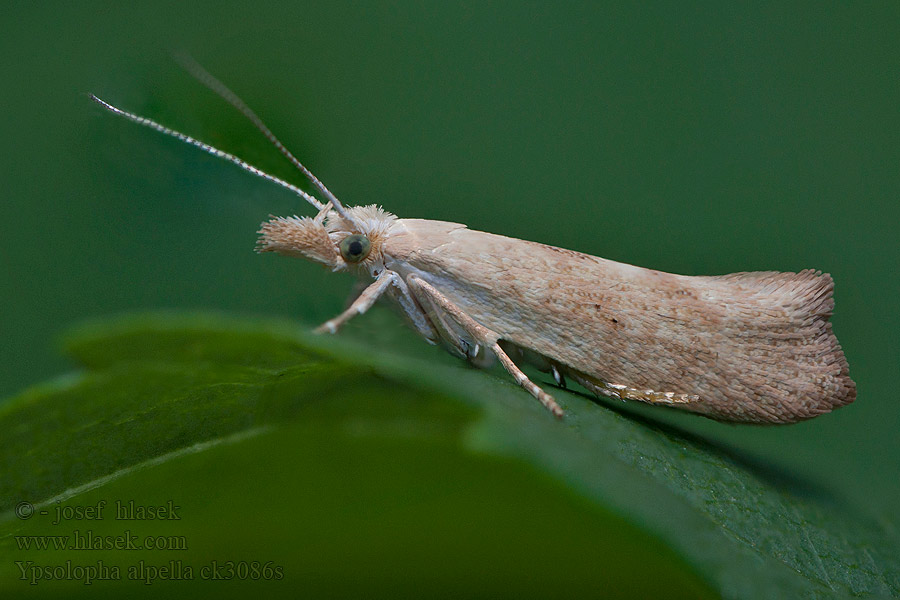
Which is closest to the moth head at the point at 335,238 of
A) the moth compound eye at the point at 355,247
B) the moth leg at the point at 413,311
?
the moth compound eye at the point at 355,247

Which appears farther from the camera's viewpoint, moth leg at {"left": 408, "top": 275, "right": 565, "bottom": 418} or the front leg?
the front leg

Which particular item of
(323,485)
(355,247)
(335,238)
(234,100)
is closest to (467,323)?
(355,247)

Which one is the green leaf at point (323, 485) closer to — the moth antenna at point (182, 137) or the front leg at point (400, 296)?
the front leg at point (400, 296)

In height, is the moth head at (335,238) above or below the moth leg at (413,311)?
above

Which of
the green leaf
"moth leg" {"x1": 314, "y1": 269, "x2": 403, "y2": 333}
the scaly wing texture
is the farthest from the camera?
the scaly wing texture

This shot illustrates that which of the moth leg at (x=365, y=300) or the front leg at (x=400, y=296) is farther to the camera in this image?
the front leg at (x=400, y=296)

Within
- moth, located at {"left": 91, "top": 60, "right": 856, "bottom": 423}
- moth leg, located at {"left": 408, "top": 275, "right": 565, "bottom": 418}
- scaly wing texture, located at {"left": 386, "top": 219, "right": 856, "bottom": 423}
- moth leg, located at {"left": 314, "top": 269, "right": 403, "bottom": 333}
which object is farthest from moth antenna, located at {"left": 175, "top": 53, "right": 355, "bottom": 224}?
scaly wing texture, located at {"left": 386, "top": 219, "right": 856, "bottom": 423}

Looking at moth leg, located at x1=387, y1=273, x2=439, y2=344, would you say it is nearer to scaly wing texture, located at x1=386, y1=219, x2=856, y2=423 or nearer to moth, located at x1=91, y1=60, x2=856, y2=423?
moth, located at x1=91, y1=60, x2=856, y2=423
